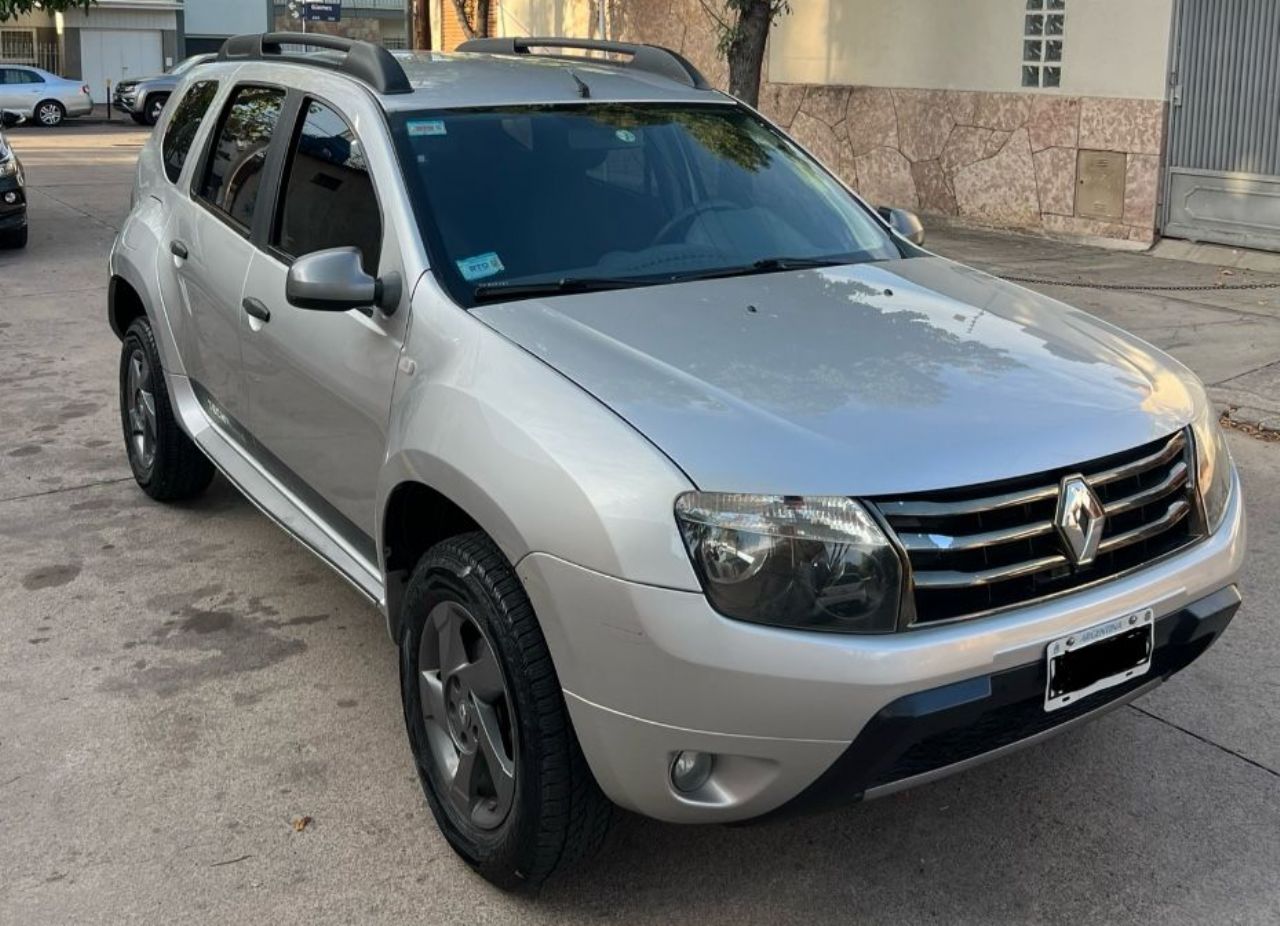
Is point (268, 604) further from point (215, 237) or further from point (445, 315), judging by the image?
point (445, 315)

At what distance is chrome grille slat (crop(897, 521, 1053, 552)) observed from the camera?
108 inches

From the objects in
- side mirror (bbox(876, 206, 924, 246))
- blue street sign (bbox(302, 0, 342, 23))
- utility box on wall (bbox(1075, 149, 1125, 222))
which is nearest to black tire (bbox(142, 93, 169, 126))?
blue street sign (bbox(302, 0, 342, 23))

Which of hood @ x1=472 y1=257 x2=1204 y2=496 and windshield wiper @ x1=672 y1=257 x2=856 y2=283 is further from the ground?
windshield wiper @ x1=672 y1=257 x2=856 y2=283

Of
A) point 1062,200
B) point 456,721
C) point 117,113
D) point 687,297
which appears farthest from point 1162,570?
point 117,113

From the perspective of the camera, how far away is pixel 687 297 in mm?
3676

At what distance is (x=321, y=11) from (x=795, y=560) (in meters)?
29.7

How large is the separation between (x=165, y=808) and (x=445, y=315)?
143 cm

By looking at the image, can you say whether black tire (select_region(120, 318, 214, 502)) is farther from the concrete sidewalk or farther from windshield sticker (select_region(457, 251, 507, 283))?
the concrete sidewalk

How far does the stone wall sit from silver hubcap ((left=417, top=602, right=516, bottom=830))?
9.71m

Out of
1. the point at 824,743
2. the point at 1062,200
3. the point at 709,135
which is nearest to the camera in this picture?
the point at 824,743

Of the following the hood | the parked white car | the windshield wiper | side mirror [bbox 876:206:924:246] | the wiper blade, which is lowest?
the hood

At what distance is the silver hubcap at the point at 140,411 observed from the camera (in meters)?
5.65

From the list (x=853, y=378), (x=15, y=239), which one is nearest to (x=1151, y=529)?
(x=853, y=378)

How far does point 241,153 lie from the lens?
4902 millimetres
